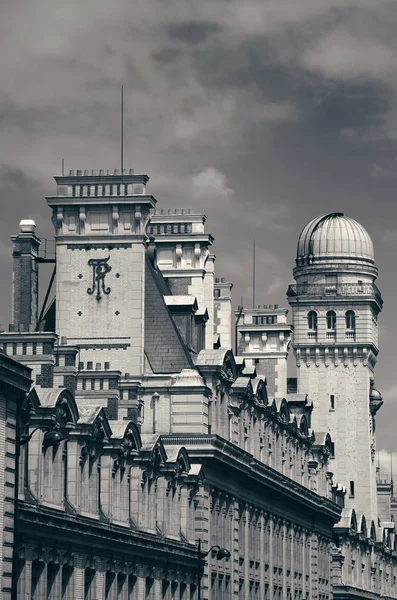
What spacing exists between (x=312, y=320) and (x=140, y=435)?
290ft

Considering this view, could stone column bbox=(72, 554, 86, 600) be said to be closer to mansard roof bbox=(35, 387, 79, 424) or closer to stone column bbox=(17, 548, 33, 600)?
mansard roof bbox=(35, 387, 79, 424)

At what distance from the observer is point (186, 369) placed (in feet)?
319

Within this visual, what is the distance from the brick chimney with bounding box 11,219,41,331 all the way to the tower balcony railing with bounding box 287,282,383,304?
8342 cm

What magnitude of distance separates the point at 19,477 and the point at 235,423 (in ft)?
134

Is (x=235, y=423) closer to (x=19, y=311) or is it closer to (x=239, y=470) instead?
(x=239, y=470)

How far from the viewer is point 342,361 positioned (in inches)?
6752

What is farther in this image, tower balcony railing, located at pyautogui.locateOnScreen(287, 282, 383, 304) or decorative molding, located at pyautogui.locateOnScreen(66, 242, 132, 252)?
tower balcony railing, located at pyautogui.locateOnScreen(287, 282, 383, 304)

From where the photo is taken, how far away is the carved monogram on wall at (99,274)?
3858 inches

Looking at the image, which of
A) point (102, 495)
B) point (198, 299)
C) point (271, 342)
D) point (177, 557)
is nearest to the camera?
point (102, 495)

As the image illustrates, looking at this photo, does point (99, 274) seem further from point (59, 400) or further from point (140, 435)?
point (59, 400)

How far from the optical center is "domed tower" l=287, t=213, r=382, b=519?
560 feet

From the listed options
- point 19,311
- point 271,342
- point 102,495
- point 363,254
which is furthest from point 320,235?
point 102,495

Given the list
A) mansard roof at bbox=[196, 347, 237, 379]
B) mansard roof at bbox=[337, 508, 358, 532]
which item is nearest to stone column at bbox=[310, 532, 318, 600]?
mansard roof at bbox=[337, 508, 358, 532]

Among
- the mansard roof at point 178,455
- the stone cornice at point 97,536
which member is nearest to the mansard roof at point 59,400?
the stone cornice at point 97,536
